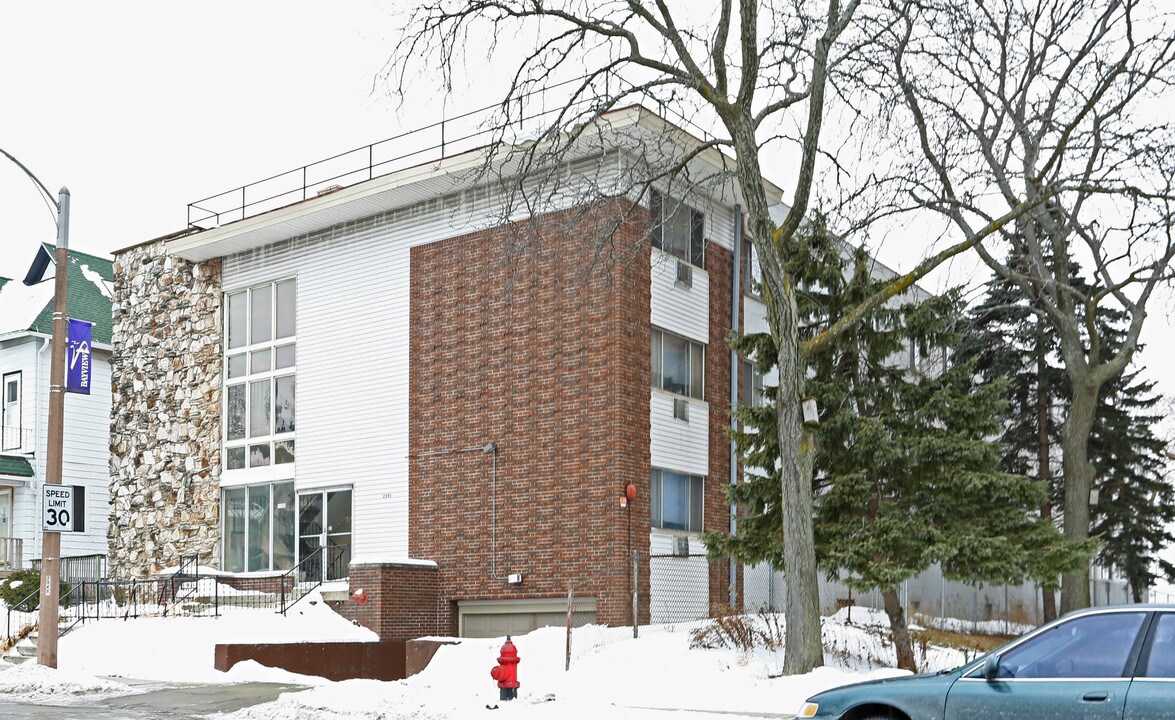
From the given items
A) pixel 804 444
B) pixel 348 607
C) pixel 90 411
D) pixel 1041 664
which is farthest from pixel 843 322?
pixel 90 411

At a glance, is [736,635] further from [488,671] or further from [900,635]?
[488,671]

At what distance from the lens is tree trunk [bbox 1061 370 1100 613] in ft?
82.2

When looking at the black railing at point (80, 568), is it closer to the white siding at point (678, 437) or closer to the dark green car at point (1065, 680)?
the white siding at point (678, 437)

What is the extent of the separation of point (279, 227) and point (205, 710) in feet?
48.4

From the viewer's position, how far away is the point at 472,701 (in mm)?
15742

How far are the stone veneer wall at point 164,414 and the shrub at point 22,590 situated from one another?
1.83 metres

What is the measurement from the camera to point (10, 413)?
1528 inches

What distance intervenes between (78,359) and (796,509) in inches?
464

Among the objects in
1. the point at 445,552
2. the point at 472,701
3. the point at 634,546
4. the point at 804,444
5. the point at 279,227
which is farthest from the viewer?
the point at 279,227

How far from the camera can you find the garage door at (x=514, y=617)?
77.6ft

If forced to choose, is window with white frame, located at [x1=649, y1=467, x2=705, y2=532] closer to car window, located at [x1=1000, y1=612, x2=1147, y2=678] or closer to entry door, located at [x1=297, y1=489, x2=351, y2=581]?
entry door, located at [x1=297, y1=489, x2=351, y2=581]

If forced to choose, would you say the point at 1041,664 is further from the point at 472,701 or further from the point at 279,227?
the point at 279,227

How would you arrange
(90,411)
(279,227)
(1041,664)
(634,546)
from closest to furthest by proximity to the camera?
(1041,664), (634,546), (279,227), (90,411)

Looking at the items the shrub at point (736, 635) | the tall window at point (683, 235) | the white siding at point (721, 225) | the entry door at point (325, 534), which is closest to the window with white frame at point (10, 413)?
the entry door at point (325, 534)
